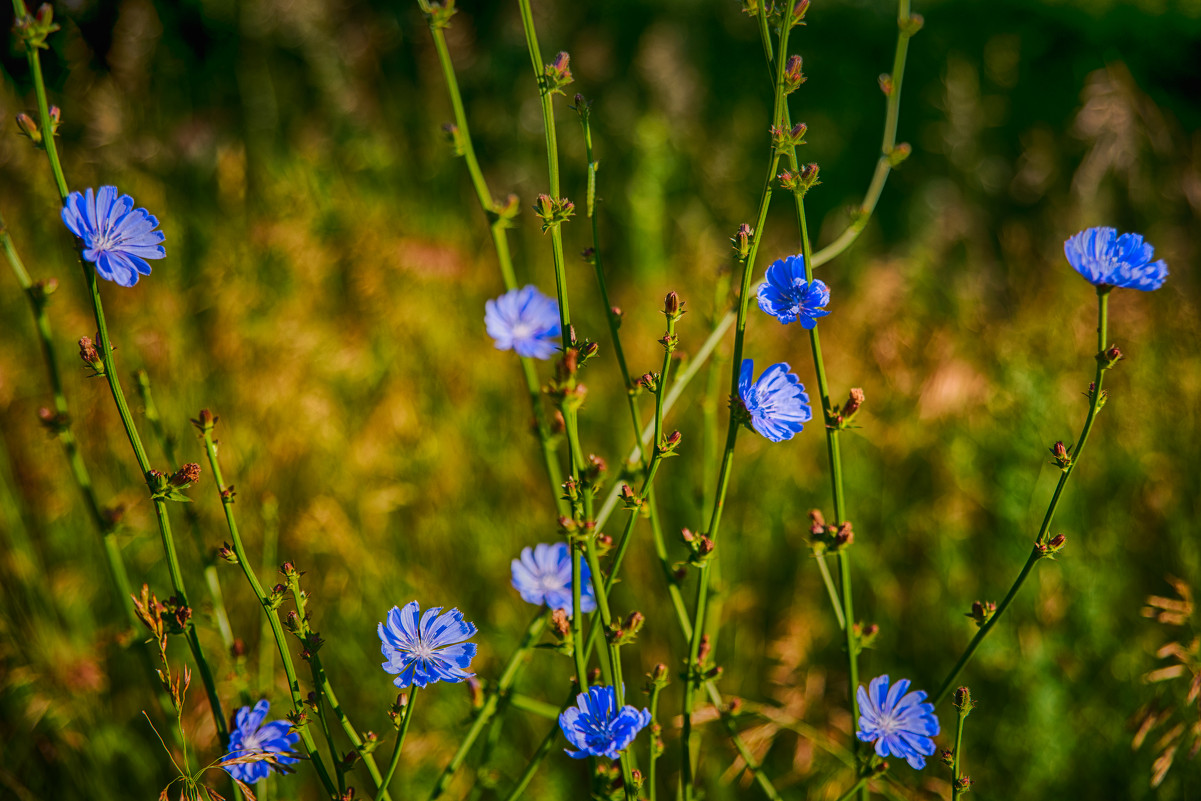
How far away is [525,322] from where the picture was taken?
4.28 feet

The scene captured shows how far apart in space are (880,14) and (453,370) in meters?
3.27

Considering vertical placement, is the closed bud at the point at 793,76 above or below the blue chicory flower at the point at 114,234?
above

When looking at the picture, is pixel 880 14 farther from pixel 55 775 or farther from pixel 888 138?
pixel 55 775

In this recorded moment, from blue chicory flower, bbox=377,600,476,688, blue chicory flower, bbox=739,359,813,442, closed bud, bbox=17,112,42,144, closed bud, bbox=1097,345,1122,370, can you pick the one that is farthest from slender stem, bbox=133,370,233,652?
closed bud, bbox=1097,345,1122,370

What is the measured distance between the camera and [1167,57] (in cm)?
383

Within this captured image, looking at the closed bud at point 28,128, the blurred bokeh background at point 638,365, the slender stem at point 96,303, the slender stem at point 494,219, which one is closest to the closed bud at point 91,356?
the slender stem at point 96,303

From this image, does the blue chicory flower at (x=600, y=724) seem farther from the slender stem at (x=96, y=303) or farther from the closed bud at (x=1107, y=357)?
the closed bud at (x=1107, y=357)

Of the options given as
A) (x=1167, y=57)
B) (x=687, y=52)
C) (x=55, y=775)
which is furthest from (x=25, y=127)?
(x=1167, y=57)

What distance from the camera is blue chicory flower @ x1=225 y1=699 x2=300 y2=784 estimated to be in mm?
1047

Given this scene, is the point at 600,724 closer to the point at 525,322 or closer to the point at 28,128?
the point at 525,322

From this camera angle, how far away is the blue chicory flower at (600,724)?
96 cm

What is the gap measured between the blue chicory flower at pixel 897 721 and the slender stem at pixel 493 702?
47cm

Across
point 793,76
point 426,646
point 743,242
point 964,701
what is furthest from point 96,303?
point 964,701

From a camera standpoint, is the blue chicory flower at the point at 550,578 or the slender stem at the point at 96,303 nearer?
the slender stem at the point at 96,303
